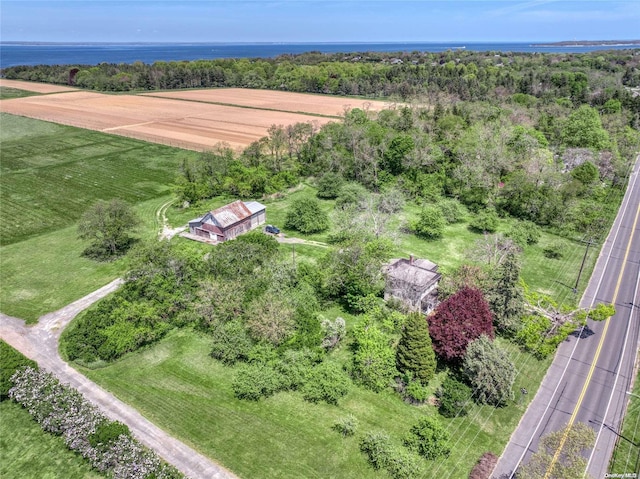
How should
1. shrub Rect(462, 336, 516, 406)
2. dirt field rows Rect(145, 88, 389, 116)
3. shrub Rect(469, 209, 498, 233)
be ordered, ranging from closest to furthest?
shrub Rect(462, 336, 516, 406) < shrub Rect(469, 209, 498, 233) < dirt field rows Rect(145, 88, 389, 116)

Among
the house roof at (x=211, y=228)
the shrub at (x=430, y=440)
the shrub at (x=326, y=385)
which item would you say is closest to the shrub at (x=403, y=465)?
the shrub at (x=430, y=440)

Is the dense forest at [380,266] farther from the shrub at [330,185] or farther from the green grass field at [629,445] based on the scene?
the green grass field at [629,445]

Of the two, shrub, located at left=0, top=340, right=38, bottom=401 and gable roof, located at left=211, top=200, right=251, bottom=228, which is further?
gable roof, located at left=211, top=200, right=251, bottom=228

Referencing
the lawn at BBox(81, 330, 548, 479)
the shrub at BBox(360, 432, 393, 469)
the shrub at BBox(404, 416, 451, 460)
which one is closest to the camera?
the shrub at BBox(360, 432, 393, 469)

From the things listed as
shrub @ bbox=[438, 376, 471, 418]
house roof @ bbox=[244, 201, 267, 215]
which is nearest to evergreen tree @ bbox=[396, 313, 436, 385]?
shrub @ bbox=[438, 376, 471, 418]

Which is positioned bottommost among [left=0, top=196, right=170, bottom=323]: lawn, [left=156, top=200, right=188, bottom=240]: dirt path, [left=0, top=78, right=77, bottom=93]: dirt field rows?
[left=0, top=196, right=170, bottom=323]: lawn

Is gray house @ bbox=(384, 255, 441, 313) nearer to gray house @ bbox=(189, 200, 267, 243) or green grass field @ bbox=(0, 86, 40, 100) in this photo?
gray house @ bbox=(189, 200, 267, 243)

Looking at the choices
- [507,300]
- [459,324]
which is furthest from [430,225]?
[459,324]

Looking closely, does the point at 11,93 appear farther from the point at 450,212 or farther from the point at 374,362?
the point at 374,362
